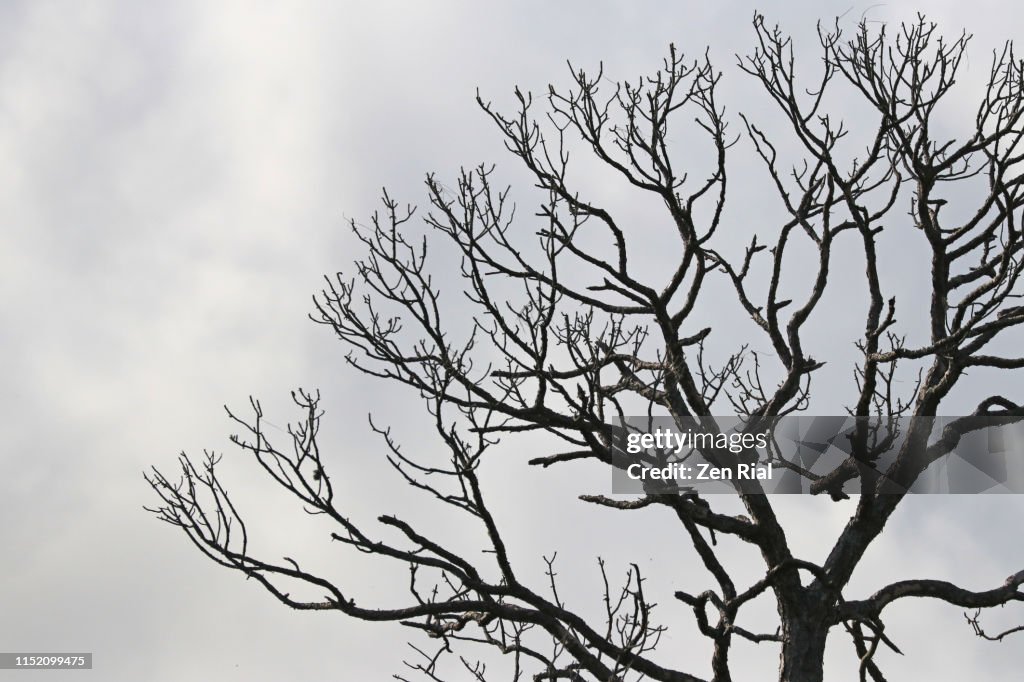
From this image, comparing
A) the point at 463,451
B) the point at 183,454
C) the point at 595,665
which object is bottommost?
the point at 595,665

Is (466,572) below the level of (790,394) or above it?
below

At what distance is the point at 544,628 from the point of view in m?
5.84

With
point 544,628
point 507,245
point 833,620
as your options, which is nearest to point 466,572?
point 544,628

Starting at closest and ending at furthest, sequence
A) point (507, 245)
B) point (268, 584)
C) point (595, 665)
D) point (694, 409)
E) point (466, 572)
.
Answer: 1. point (268, 584)
2. point (466, 572)
3. point (595, 665)
4. point (507, 245)
5. point (694, 409)

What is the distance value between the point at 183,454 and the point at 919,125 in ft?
18.7

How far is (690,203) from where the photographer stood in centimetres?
648

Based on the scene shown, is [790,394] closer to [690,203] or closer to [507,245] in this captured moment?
[690,203]

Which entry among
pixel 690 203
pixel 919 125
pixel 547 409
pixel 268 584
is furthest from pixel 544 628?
pixel 919 125

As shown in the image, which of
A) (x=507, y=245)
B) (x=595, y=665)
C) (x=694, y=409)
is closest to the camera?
(x=595, y=665)

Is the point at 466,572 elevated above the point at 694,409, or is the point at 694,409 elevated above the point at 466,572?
the point at 694,409

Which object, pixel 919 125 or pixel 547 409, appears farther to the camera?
pixel 919 125

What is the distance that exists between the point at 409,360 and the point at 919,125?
413 centimetres

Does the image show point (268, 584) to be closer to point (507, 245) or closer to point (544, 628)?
point (544, 628)

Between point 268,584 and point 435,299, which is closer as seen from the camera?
point 268,584
